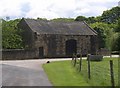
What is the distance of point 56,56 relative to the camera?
70.4m

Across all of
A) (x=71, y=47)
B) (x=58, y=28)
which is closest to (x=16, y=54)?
(x=58, y=28)

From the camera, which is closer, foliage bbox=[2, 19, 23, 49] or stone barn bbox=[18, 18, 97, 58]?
foliage bbox=[2, 19, 23, 49]

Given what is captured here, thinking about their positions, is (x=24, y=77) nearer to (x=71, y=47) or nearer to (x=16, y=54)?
(x=16, y=54)

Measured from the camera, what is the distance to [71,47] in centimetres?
7300

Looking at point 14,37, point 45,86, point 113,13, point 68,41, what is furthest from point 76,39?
point 113,13

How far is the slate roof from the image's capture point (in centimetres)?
7094

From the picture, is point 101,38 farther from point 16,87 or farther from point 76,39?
point 16,87

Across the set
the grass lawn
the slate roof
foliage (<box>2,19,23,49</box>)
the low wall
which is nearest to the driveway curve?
the grass lawn

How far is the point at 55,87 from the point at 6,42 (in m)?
50.3

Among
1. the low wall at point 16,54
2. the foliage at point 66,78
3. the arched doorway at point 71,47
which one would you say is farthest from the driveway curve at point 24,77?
the arched doorway at point 71,47

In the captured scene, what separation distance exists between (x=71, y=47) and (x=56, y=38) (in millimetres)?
4390

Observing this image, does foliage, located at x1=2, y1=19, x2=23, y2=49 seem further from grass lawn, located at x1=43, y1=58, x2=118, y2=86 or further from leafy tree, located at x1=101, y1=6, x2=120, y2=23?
leafy tree, located at x1=101, y1=6, x2=120, y2=23

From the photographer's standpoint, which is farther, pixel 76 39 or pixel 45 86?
pixel 76 39

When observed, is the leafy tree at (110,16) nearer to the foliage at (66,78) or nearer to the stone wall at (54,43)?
the stone wall at (54,43)
